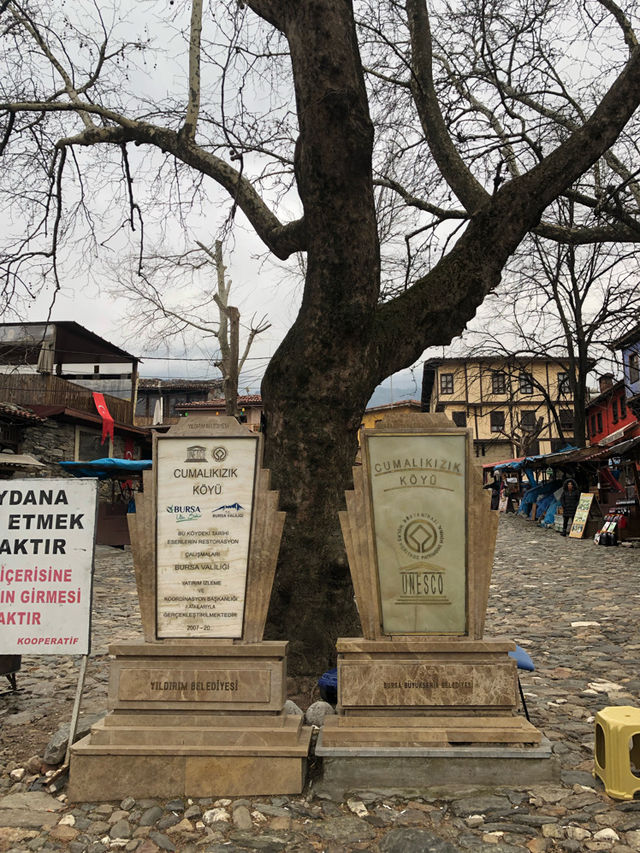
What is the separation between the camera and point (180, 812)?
358 centimetres

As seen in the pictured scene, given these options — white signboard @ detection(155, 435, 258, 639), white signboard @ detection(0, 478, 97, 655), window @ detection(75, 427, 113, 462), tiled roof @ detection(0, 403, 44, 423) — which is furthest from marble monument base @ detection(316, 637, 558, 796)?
window @ detection(75, 427, 113, 462)

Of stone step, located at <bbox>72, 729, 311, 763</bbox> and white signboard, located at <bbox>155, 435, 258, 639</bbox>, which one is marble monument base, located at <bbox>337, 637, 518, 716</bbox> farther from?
white signboard, located at <bbox>155, 435, 258, 639</bbox>

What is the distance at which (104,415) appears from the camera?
1160 inches

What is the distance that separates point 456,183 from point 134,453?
29.8m

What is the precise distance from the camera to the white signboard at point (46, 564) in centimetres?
458

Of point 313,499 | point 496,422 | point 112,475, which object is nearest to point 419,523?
point 313,499

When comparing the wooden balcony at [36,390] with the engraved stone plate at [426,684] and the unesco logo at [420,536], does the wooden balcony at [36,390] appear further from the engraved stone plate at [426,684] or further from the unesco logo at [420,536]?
the engraved stone plate at [426,684]

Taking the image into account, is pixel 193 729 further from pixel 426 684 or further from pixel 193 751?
pixel 426 684

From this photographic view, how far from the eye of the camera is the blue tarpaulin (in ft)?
66.7

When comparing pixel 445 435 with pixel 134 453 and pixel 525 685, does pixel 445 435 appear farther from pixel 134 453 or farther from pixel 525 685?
pixel 134 453

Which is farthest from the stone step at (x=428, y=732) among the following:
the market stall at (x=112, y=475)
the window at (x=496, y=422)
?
the window at (x=496, y=422)

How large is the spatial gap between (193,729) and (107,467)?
58.0ft

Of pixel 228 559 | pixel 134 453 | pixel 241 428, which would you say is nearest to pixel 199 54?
pixel 241 428

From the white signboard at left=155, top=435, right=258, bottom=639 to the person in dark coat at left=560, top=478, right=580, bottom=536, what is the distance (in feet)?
67.1
